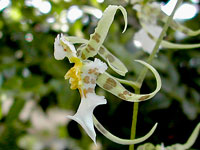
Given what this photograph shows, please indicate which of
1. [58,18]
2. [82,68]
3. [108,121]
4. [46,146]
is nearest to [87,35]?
[58,18]

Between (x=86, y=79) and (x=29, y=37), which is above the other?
(x=86, y=79)

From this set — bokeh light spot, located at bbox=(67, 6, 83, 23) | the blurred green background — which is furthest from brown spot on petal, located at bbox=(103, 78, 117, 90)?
bokeh light spot, located at bbox=(67, 6, 83, 23)

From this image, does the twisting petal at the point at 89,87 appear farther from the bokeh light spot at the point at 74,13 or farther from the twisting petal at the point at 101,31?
the bokeh light spot at the point at 74,13

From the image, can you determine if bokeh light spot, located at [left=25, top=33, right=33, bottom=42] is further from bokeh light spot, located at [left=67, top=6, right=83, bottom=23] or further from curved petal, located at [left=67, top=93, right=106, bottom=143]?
curved petal, located at [left=67, top=93, right=106, bottom=143]

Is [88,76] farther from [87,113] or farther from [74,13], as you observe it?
[74,13]

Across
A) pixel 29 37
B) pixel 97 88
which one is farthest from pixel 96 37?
pixel 29 37

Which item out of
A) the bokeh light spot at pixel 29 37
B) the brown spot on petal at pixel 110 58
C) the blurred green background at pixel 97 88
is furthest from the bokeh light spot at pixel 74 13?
the brown spot on petal at pixel 110 58

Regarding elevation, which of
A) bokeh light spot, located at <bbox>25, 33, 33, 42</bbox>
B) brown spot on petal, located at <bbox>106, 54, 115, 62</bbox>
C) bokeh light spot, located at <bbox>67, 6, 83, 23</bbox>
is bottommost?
bokeh light spot, located at <bbox>25, 33, 33, 42</bbox>
